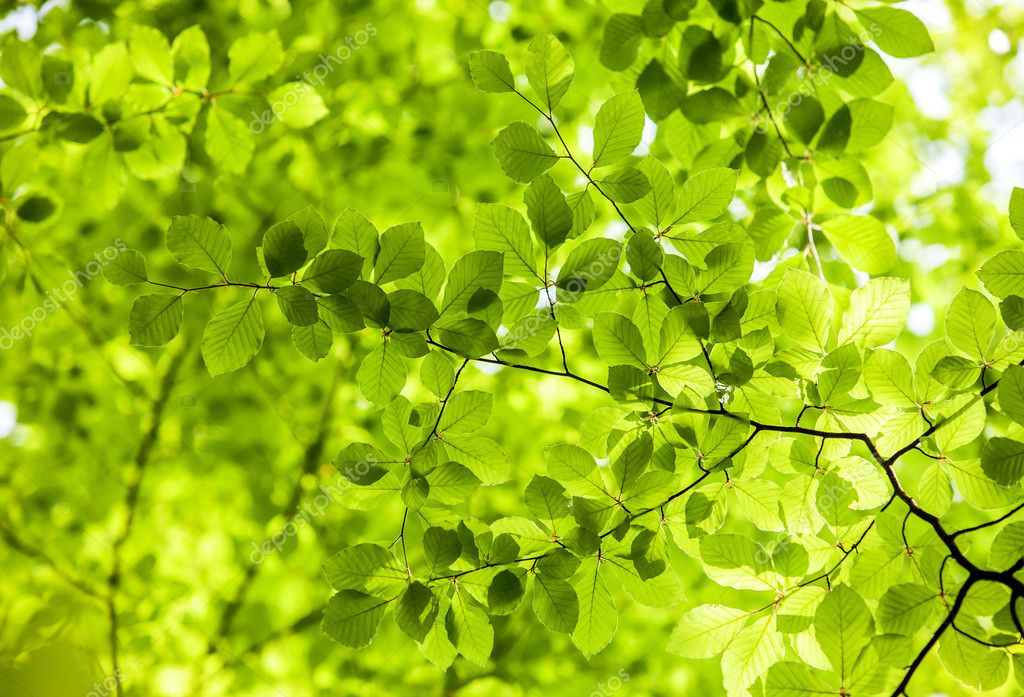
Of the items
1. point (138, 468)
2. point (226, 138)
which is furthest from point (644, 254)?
point (138, 468)

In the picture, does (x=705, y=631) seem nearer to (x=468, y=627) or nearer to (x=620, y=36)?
(x=468, y=627)

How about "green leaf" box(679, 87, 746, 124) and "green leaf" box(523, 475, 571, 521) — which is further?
"green leaf" box(679, 87, 746, 124)

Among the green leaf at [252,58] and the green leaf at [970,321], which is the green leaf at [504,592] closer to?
the green leaf at [970,321]

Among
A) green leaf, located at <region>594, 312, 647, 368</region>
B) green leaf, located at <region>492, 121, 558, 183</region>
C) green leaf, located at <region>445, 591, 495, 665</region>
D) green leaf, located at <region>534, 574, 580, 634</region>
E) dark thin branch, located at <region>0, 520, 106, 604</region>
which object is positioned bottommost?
dark thin branch, located at <region>0, 520, 106, 604</region>

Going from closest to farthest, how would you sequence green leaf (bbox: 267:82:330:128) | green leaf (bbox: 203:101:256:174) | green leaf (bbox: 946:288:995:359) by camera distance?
green leaf (bbox: 946:288:995:359) → green leaf (bbox: 203:101:256:174) → green leaf (bbox: 267:82:330:128)

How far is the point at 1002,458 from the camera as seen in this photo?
0.98 m

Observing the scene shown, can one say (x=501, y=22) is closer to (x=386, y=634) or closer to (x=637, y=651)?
(x=386, y=634)

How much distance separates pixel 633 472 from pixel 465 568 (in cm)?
36

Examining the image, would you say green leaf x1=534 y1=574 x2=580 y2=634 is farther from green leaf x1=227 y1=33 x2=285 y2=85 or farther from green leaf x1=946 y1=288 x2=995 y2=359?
green leaf x1=227 y1=33 x2=285 y2=85

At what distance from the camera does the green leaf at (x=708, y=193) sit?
3.49ft

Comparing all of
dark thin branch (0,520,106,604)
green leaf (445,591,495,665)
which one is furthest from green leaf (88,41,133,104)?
dark thin branch (0,520,106,604)

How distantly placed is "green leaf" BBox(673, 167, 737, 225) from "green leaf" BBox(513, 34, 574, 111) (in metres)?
0.27

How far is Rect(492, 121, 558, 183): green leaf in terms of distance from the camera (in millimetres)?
1002

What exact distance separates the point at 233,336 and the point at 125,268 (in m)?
0.18
